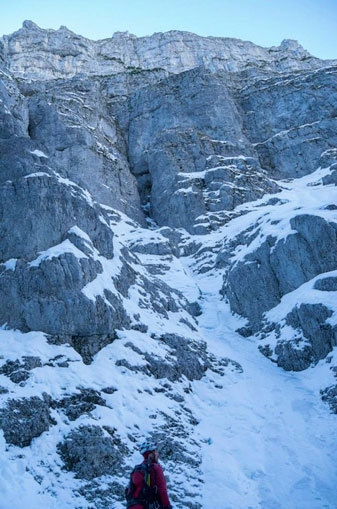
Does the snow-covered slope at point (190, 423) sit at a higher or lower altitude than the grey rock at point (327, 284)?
lower

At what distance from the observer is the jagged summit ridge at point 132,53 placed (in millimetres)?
109812

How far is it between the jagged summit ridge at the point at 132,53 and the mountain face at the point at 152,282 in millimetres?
39749

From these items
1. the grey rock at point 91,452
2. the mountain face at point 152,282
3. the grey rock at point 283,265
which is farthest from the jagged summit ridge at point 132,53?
the grey rock at point 91,452

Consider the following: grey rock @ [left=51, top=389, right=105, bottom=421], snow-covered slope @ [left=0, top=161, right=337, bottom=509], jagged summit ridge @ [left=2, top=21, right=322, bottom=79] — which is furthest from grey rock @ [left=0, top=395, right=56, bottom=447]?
jagged summit ridge @ [left=2, top=21, right=322, bottom=79]

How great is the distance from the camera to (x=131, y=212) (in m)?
58.6

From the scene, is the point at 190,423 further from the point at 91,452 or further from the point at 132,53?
the point at 132,53

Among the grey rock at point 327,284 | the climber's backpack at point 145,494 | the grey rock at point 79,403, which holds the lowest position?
the grey rock at point 79,403

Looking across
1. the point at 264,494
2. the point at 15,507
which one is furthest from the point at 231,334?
the point at 15,507

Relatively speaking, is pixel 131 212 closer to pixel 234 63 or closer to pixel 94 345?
pixel 94 345

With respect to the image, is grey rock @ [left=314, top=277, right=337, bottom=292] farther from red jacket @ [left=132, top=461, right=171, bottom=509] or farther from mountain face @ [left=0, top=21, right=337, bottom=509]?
red jacket @ [left=132, top=461, right=171, bottom=509]

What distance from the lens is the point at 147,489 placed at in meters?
8.13

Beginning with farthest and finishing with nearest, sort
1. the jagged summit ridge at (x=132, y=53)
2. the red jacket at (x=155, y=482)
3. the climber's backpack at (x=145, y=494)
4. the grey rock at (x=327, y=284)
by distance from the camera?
1. the jagged summit ridge at (x=132, y=53)
2. the grey rock at (x=327, y=284)
3. the climber's backpack at (x=145, y=494)
4. the red jacket at (x=155, y=482)

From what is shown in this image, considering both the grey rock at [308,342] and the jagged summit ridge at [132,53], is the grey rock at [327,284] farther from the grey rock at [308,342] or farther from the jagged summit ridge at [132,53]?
the jagged summit ridge at [132,53]

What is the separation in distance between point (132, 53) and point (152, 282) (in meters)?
118
